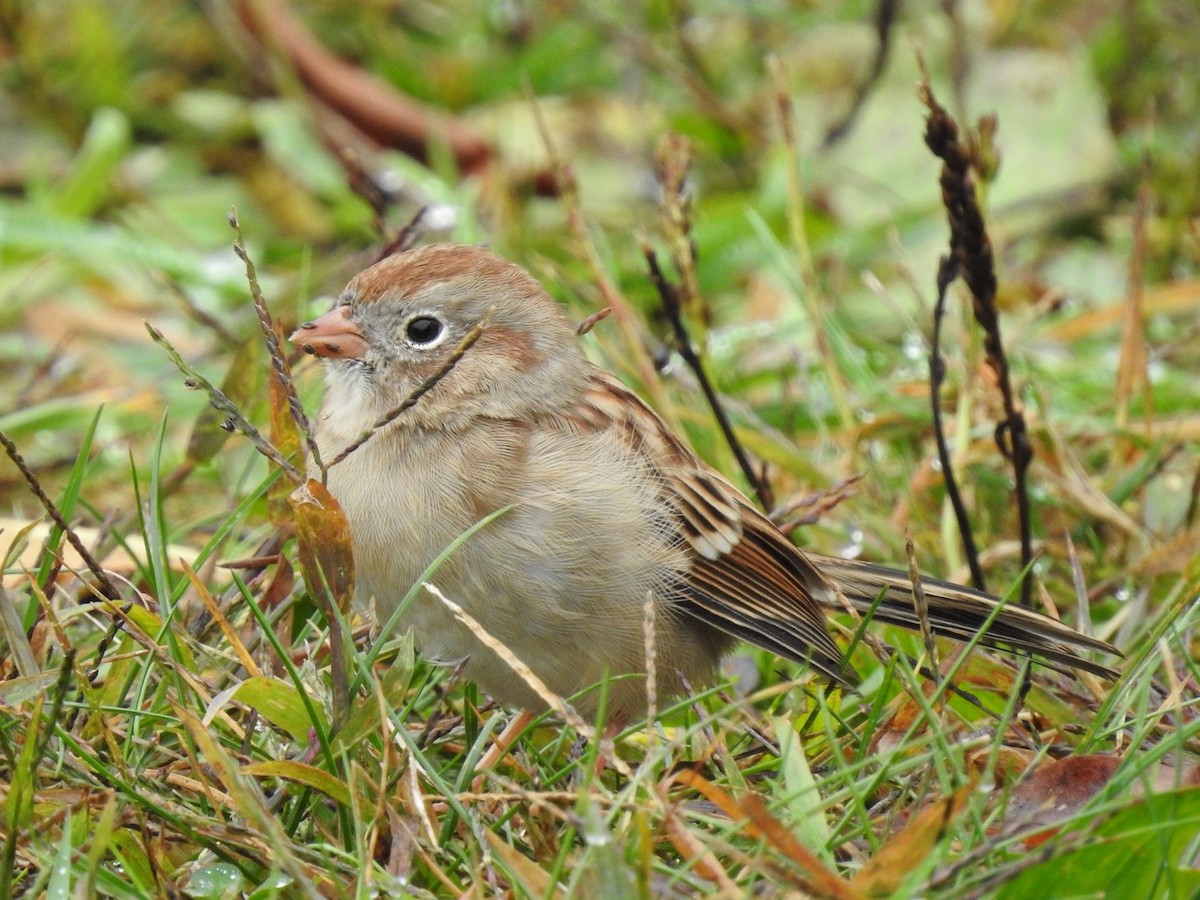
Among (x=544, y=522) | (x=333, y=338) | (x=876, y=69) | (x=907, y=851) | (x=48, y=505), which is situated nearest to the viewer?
(x=907, y=851)

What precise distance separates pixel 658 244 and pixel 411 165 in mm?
839

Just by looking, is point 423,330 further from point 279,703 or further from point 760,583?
point 279,703

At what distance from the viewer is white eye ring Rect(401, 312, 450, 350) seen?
2529mm

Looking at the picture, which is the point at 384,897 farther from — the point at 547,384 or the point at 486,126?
the point at 486,126

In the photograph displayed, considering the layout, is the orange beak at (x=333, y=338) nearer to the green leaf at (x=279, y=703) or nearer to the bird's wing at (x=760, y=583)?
the bird's wing at (x=760, y=583)

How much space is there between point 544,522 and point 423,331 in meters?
0.43

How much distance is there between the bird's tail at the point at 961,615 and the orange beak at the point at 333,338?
826mm

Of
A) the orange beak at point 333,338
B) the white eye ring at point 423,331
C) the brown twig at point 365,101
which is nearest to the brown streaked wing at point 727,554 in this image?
the white eye ring at point 423,331

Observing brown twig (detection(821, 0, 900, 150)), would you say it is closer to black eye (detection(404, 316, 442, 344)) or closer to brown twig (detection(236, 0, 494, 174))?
brown twig (detection(236, 0, 494, 174))

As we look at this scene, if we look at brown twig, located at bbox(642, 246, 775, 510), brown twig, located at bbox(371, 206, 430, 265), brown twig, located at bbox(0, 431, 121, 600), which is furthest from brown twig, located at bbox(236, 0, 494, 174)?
brown twig, located at bbox(0, 431, 121, 600)

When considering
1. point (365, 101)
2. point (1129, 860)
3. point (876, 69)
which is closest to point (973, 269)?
point (1129, 860)

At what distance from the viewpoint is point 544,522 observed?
228cm

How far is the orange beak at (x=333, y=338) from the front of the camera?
2498 mm

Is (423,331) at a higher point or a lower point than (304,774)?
higher
